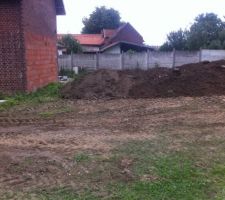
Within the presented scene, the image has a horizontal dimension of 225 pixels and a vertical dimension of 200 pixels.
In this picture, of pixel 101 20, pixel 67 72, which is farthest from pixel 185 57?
pixel 101 20

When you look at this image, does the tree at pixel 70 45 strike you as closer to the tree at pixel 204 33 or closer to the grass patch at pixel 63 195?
the tree at pixel 204 33

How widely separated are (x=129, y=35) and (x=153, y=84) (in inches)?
1981

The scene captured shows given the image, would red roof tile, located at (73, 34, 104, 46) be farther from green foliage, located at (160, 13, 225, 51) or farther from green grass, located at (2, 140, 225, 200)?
green grass, located at (2, 140, 225, 200)

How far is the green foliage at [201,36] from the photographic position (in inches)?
1970

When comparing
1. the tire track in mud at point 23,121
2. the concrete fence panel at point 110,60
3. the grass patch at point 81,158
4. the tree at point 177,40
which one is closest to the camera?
the grass patch at point 81,158

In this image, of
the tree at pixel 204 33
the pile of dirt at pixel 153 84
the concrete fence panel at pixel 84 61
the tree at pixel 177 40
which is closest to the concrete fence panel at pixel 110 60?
the concrete fence panel at pixel 84 61

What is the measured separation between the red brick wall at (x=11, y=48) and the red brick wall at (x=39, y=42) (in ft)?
1.10

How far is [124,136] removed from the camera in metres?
10.6

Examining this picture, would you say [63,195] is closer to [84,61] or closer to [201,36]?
[84,61]

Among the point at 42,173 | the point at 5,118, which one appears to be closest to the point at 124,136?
the point at 42,173

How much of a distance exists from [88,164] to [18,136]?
3220mm

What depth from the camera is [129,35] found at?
70.1 m

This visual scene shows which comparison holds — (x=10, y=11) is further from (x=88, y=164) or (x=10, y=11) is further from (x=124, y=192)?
(x=124, y=192)

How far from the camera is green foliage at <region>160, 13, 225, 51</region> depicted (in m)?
50.0
